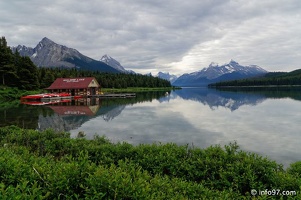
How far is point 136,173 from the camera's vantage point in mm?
6418

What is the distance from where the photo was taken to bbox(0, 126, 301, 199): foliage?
523cm

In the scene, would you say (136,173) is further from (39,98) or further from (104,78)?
(104,78)

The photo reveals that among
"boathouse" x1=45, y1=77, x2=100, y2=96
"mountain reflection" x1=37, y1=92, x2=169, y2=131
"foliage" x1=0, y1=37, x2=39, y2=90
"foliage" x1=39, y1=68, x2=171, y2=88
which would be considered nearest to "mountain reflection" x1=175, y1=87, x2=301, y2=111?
"mountain reflection" x1=37, y1=92, x2=169, y2=131

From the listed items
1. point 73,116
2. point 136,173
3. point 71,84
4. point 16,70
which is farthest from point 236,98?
point 136,173

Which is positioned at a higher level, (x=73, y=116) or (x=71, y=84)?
(x=71, y=84)

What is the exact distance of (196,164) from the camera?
34.9ft

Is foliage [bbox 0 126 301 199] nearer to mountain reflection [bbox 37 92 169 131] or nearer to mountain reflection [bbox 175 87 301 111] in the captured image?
mountain reflection [bbox 37 92 169 131]

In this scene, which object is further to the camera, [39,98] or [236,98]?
[236,98]

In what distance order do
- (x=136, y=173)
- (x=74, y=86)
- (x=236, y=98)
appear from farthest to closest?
(x=74, y=86) → (x=236, y=98) → (x=136, y=173)

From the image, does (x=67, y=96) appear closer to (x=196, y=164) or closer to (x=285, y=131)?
(x=285, y=131)

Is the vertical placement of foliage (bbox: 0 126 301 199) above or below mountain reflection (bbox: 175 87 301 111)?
above

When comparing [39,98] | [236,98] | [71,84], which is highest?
[71,84]

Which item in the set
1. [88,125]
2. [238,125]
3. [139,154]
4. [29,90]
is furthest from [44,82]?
[139,154]

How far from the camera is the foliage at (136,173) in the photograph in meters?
5.23
